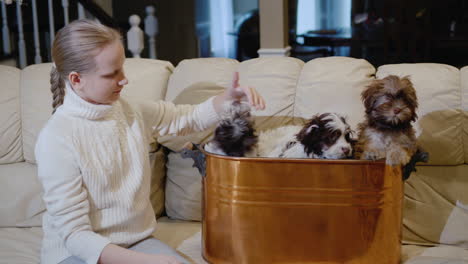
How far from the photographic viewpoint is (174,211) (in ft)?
6.41

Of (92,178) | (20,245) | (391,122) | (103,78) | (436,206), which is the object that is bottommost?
(20,245)

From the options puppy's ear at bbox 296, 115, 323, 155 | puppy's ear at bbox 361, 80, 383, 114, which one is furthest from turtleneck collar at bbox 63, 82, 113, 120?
puppy's ear at bbox 361, 80, 383, 114

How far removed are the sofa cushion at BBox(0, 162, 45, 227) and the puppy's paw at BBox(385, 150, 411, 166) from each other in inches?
49.2

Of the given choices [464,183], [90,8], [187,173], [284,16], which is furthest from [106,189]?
[90,8]

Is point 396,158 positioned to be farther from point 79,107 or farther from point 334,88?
point 79,107

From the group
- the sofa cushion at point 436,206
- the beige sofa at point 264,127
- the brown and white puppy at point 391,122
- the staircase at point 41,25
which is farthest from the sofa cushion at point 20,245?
the staircase at point 41,25

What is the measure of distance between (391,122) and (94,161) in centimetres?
76

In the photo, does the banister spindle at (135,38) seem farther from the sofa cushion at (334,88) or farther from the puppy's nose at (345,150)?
the puppy's nose at (345,150)

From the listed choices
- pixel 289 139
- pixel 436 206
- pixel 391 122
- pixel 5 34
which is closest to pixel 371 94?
pixel 391 122

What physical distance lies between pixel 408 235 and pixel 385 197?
399 mm

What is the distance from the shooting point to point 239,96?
60.4 inches

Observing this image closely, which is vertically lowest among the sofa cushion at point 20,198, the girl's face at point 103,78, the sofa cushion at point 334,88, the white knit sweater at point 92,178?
the sofa cushion at point 20,198

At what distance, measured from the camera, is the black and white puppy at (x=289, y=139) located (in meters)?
1.41

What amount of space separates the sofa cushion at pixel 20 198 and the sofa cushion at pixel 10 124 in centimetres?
5
